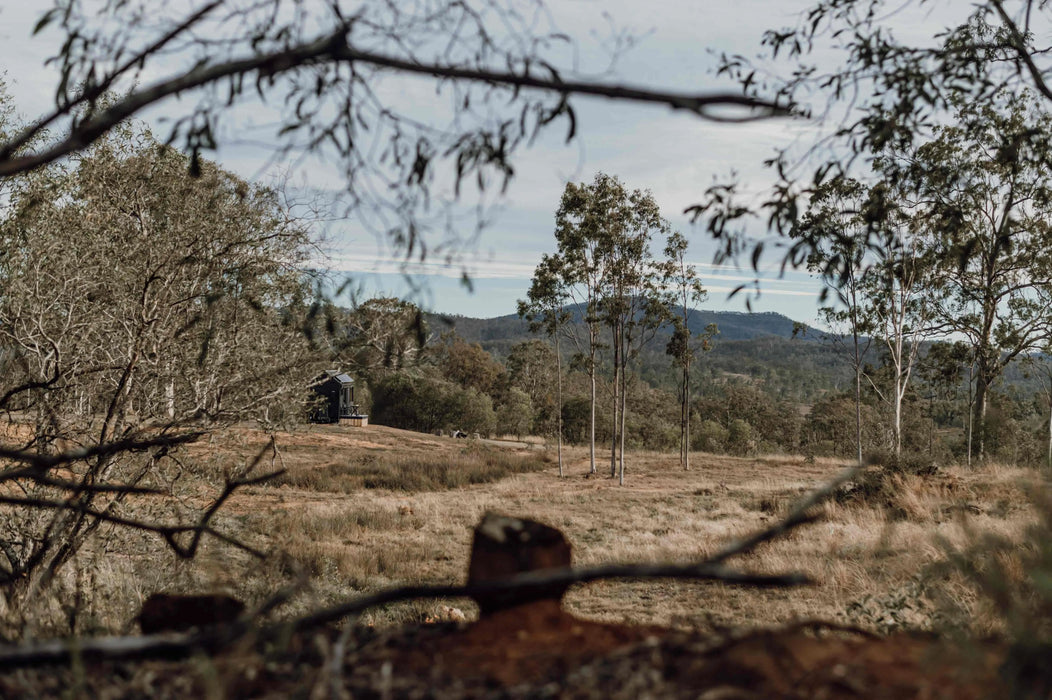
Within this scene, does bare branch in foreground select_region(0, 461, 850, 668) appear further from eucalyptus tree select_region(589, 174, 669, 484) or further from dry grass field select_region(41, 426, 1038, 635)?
eucalyptus tree select_region(589, 174, 669, 484)

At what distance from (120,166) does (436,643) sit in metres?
8.04

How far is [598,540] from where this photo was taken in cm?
1474

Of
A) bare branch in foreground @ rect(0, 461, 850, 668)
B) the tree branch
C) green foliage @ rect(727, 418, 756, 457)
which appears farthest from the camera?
green foliage @ rect(727, 418, 756, 457)

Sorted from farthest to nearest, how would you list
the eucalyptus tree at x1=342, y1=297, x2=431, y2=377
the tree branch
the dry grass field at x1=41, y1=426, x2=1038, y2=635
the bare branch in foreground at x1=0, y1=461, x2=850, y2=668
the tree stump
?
1. the dry grass field at x1=41, y1=426, x2=1038, y2=635
2. the eucalyptus tree at x1=342, y1=297, x2=431, y2=377
3. the tree branch
4. the tree stump
5. the bare branch in foreground at x1=0, y1=461, x2=850, y2=668

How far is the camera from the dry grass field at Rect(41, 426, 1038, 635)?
6.44 metres

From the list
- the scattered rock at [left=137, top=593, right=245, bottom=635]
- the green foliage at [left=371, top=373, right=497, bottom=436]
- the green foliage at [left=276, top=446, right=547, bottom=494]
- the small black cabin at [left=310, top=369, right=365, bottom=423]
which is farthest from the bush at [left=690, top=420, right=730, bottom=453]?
the scattered rock at [left=137, top=593, right=245, bottom=635]

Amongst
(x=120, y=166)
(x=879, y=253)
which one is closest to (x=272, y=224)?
(x=120, y=166)

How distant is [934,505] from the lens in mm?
13055

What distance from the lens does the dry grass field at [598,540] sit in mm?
6438

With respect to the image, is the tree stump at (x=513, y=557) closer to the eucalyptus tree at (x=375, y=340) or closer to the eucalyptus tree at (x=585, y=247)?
the eucalyptus tree at (x=375, y=340)

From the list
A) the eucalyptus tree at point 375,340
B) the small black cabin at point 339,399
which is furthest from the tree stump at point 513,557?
the small black cabin at point 339,399

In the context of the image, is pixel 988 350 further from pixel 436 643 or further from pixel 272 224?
pixel 436 643

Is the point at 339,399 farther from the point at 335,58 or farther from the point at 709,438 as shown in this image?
the point at 335,58

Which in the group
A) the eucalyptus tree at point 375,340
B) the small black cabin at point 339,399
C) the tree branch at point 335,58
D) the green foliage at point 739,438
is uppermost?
the tree branch at point 335,58
